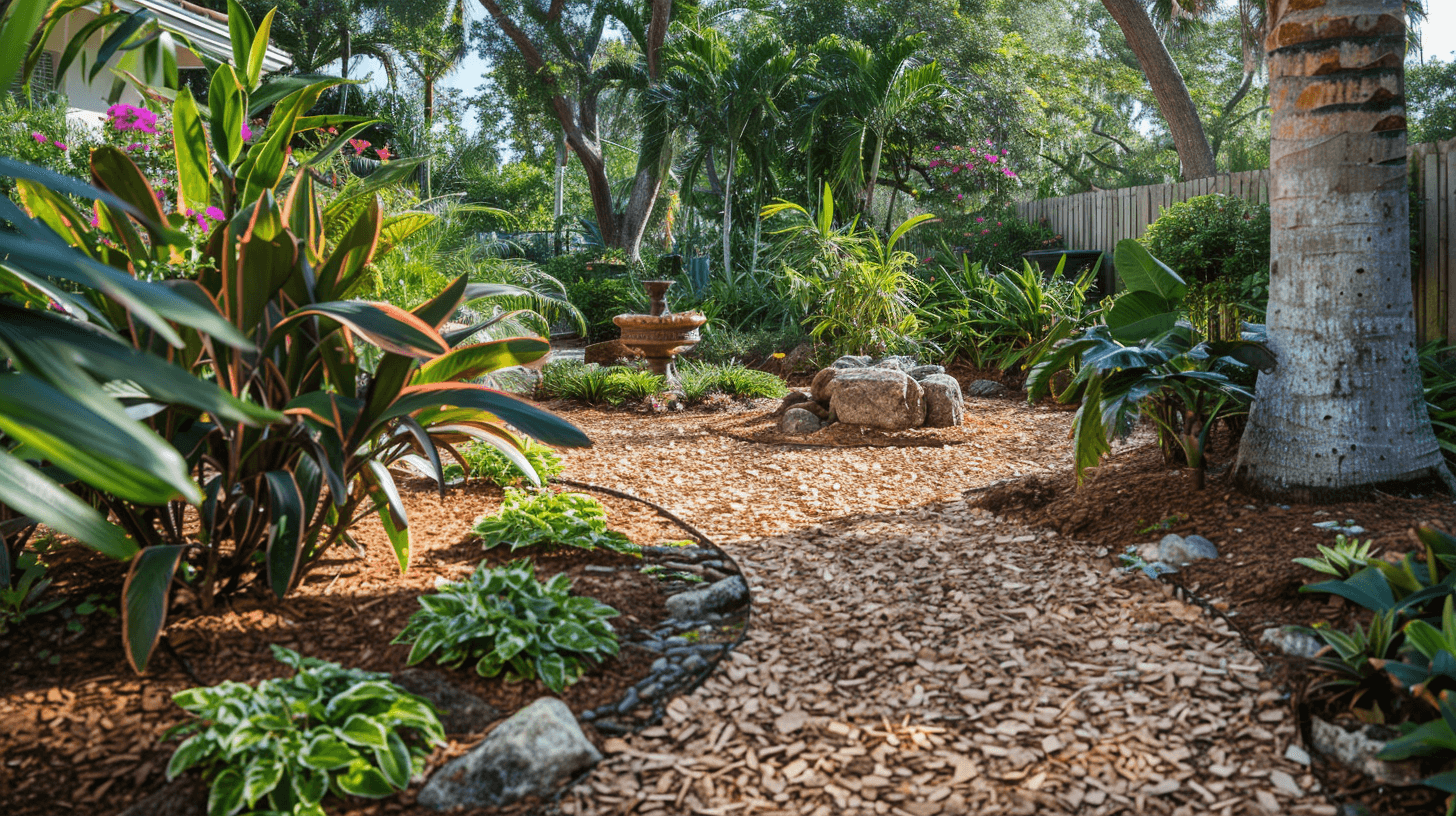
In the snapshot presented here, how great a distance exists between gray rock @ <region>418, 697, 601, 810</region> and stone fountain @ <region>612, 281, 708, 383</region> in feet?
17.2

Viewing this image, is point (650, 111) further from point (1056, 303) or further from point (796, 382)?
point (1056, 303)

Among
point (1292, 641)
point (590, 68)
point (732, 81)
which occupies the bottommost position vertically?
point (1292, 641)

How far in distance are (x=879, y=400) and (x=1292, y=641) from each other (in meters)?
3.29

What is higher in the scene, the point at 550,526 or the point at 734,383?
the point at 734,383

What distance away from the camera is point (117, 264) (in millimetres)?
2219

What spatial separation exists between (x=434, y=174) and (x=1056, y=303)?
17.9 meters

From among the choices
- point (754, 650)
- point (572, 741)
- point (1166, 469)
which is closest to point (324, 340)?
point (572, 741)

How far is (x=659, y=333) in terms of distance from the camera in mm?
6969

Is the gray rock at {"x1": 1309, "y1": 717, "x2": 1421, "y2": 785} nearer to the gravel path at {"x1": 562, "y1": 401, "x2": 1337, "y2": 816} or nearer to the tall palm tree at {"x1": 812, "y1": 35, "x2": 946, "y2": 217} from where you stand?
the gravel path at {"x1": 562, "y1": 401, "x2": 1337, "y2": 816}

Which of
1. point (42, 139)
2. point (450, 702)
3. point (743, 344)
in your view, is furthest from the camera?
point (743, 344)

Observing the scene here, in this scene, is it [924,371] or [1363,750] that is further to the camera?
[924,371]

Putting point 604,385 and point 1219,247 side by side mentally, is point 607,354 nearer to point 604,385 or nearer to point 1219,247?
point 604,385

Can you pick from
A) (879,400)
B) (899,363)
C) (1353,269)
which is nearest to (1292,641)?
(1353,269)

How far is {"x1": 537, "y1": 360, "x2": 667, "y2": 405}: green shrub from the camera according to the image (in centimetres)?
654
